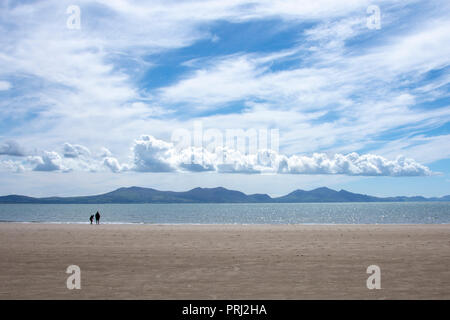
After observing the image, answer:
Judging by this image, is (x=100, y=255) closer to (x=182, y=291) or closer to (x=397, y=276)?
(x=182, y=291)

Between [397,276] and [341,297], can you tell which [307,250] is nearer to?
[397,276]

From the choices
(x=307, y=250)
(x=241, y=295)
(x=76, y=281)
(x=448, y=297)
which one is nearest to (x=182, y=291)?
(x=241, y=295)

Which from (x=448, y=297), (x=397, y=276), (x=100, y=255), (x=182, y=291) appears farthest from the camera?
(x=100, y=255)

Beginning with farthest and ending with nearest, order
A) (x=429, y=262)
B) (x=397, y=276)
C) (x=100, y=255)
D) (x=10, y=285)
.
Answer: (x=100, y=255) < (x=429, y=262) < (x=397, y=276) < (x=10, y=285)

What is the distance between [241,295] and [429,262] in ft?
34.1

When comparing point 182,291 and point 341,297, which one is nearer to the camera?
point 341,297

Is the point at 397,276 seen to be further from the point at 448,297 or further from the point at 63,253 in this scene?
the point at 63,253

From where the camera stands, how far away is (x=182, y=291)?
12.0 m
